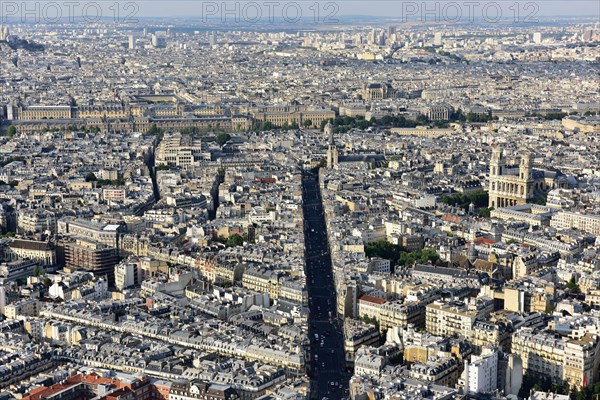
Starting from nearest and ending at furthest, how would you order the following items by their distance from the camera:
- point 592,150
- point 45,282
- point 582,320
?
1. point 582,320
2. point 45,282
3. point 592,150

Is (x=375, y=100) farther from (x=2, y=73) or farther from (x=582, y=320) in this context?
(x=582, y=320)

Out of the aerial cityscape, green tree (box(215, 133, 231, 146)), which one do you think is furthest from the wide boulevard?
green tree (box(215, 133, 231, 146))

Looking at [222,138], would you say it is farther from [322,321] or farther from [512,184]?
[322,321]

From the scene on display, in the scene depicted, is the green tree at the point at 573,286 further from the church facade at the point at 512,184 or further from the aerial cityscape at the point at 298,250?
the church facade at the point at 512,184

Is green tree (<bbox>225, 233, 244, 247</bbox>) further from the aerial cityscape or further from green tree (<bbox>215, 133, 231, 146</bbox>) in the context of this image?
green tree (<bbox>215, 133, 231, 146</bbox>)

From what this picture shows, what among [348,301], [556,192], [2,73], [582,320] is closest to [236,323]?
[348,301]
